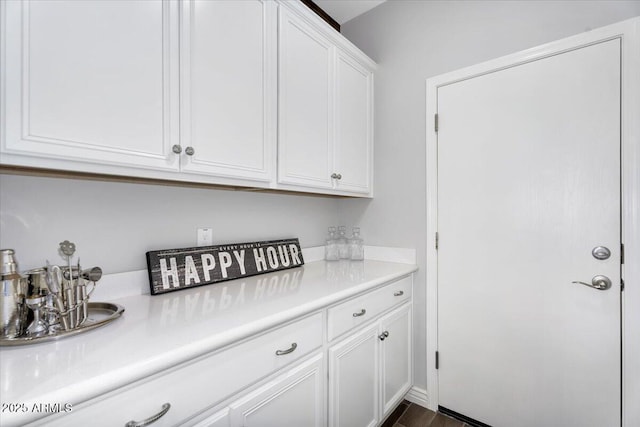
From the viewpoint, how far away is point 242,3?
51.9 inches

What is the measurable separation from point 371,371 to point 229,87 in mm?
1513

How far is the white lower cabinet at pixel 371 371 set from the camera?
1327mm

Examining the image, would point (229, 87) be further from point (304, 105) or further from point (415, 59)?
point (415, 59)

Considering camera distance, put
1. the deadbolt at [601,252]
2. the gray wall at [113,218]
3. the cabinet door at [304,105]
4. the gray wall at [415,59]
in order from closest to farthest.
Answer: the gray wall at [113,218]
the deadbolt at [601,252]
the cabinet door at [304,105]
the gray wall at [415,59]

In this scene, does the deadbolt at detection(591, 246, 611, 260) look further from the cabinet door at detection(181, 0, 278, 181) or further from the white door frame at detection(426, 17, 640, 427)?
the cabinet door at detection(181, 0, 278, 181)

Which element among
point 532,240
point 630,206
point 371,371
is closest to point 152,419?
point 371,371

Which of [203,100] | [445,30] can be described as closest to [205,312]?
[203,100]

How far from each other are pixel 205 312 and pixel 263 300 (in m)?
0.23

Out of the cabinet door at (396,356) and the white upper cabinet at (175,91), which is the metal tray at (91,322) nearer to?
the white upper cabinet at (175,91)

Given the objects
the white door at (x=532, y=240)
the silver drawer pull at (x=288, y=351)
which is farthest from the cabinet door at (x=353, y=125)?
the silver drawer pull at (x=288, y=351)

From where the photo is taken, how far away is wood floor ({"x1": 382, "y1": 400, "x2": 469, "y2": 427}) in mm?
1773

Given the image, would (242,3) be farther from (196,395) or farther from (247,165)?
(196,395)

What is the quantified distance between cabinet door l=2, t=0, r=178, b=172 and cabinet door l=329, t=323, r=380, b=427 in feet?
3.49

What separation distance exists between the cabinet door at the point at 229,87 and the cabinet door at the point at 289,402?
821 millimetres
